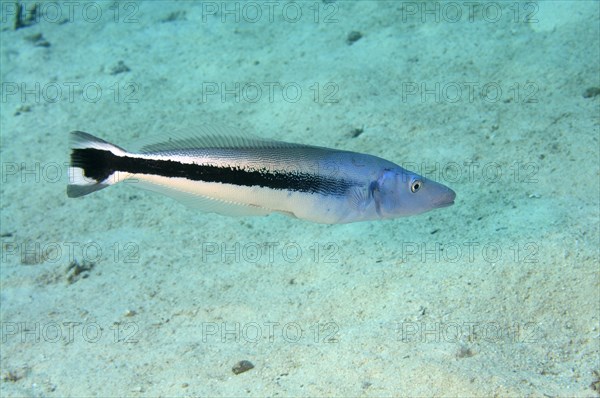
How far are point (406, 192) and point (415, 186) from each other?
0.06 meters

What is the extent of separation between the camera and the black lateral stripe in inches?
105

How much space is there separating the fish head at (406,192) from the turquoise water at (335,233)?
99 centimetres

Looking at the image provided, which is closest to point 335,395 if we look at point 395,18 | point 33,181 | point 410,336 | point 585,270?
point 410,336

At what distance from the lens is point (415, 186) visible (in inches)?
108

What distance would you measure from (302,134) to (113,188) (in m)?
2.66

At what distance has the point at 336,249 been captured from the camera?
4.80 metres

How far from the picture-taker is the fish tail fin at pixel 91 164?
269 centimetres

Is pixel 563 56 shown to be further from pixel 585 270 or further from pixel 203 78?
pixel 203 78
